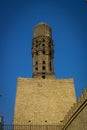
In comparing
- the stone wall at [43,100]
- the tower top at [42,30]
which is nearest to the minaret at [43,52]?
the tower top at [42,30]

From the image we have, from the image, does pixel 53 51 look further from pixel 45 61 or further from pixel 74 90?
pixel 74 90

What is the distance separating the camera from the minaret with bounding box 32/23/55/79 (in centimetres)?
3967

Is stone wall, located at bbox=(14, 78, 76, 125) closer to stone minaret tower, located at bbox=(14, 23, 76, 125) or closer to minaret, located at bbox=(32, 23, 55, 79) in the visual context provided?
stone minaret tower, located at bbox=(14, 23, 76, 125)

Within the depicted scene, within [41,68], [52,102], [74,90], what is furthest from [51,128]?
[41,68]

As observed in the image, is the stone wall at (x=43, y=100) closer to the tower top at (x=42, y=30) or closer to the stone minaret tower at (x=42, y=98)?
the stone minaret tower at (x=42, y=98)

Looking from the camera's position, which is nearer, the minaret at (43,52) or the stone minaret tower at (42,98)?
the stone minaret tower at (42,98)

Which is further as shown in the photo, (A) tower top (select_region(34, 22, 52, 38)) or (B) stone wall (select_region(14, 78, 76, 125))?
(A) tower top (select_region(34, 22, 52, 38))

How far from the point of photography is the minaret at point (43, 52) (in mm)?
39672

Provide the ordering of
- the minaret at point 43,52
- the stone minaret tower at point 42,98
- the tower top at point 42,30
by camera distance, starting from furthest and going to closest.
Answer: the tower top at point 42,30 < the minaret at point 43,52 < the stone minaret tower at point 42,98

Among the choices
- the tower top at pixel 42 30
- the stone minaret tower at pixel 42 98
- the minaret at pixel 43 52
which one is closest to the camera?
the stone minaret tower at pixel 42 98

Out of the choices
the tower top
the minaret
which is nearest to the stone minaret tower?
the minaret

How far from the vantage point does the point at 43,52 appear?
41.9 meters

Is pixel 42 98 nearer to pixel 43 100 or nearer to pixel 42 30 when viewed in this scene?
pixel 43 100

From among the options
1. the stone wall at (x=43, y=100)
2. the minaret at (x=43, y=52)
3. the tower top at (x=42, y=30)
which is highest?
the tower top at (x=42, y=30)
